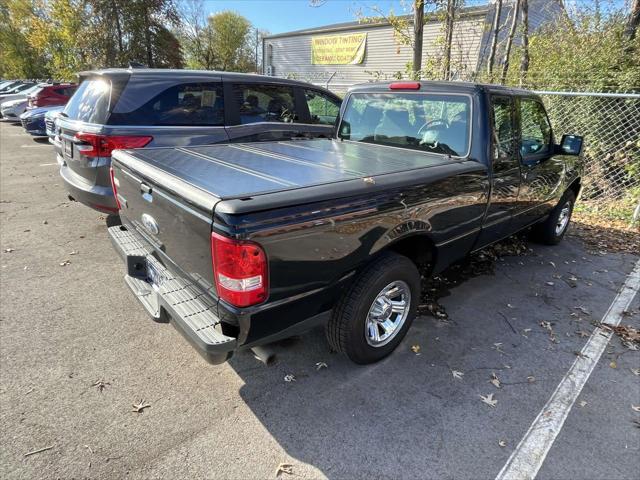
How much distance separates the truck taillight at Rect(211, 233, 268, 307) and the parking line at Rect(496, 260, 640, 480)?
1638 mm

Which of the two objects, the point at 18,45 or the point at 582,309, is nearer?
the point at 582,309

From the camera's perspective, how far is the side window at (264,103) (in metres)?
5.31

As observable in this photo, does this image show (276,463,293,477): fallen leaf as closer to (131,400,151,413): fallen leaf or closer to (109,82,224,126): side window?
(131,400,151,413): fallen leaf

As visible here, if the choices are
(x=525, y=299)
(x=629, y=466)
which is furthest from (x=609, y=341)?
(x=629, y=466)

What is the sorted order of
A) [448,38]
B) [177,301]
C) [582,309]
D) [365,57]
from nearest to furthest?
[177,301] → [582,309] → [448,38] → [365,57]

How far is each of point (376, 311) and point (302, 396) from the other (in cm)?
77

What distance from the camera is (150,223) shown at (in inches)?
102

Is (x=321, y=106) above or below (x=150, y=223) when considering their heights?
above

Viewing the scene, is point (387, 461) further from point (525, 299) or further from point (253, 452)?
point (525, 299)

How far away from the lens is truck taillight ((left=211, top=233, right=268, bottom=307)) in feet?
6.05

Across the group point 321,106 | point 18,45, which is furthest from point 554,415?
point 18,45

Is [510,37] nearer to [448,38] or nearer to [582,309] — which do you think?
[448,38]

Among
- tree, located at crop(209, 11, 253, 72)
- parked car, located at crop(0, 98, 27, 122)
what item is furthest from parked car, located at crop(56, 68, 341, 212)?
tree, located at crop(209, 11, 253, 72)

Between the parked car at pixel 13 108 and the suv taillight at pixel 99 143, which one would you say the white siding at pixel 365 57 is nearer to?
Result: the parked car at pixel 13 108
